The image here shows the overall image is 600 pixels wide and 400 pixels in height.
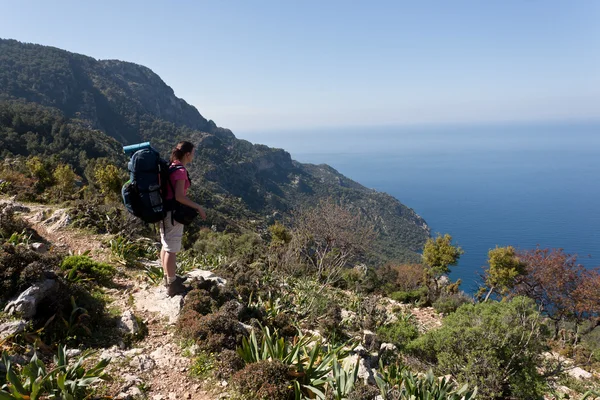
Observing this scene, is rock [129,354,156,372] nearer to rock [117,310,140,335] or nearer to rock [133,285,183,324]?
rock [117,310,140,335]

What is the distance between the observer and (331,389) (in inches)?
137

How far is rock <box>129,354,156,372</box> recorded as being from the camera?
146 inches

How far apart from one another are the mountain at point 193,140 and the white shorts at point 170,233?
51228 millimetres

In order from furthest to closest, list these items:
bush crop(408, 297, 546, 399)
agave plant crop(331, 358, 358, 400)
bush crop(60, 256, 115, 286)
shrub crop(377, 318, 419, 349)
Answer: shrub crop(377, 318, 419, 349) → bush crop(60, 256, 115, 286) → bush crop(408, 297, 546, 399) → agave plant crop(331, 358, 358, 400)

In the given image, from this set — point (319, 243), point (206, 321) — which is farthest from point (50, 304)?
point (319, 243)

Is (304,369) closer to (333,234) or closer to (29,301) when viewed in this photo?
(29,301)

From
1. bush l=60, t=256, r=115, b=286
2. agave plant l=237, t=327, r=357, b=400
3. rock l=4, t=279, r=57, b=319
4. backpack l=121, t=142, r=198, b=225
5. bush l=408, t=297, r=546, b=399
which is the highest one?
Answer: backpack l=121, t=142, r=198, b=225

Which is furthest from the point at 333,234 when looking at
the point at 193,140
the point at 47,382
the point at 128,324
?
the point at 193,140

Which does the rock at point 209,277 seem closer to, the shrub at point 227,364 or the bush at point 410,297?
the shrub at point 227,364

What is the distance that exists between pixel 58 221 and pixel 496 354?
33.7ft

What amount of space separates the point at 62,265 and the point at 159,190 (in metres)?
2.92

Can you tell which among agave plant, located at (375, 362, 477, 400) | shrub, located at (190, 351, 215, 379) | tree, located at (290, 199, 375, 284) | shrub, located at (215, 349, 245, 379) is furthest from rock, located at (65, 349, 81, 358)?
tree, located at (290, 199, 375, 284)

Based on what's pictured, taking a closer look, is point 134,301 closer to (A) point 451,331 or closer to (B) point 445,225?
(A) point 451,331

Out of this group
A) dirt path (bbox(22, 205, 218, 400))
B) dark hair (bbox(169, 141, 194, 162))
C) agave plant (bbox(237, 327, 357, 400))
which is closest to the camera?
agave plant (bbox(237, 327, 357, 400))
